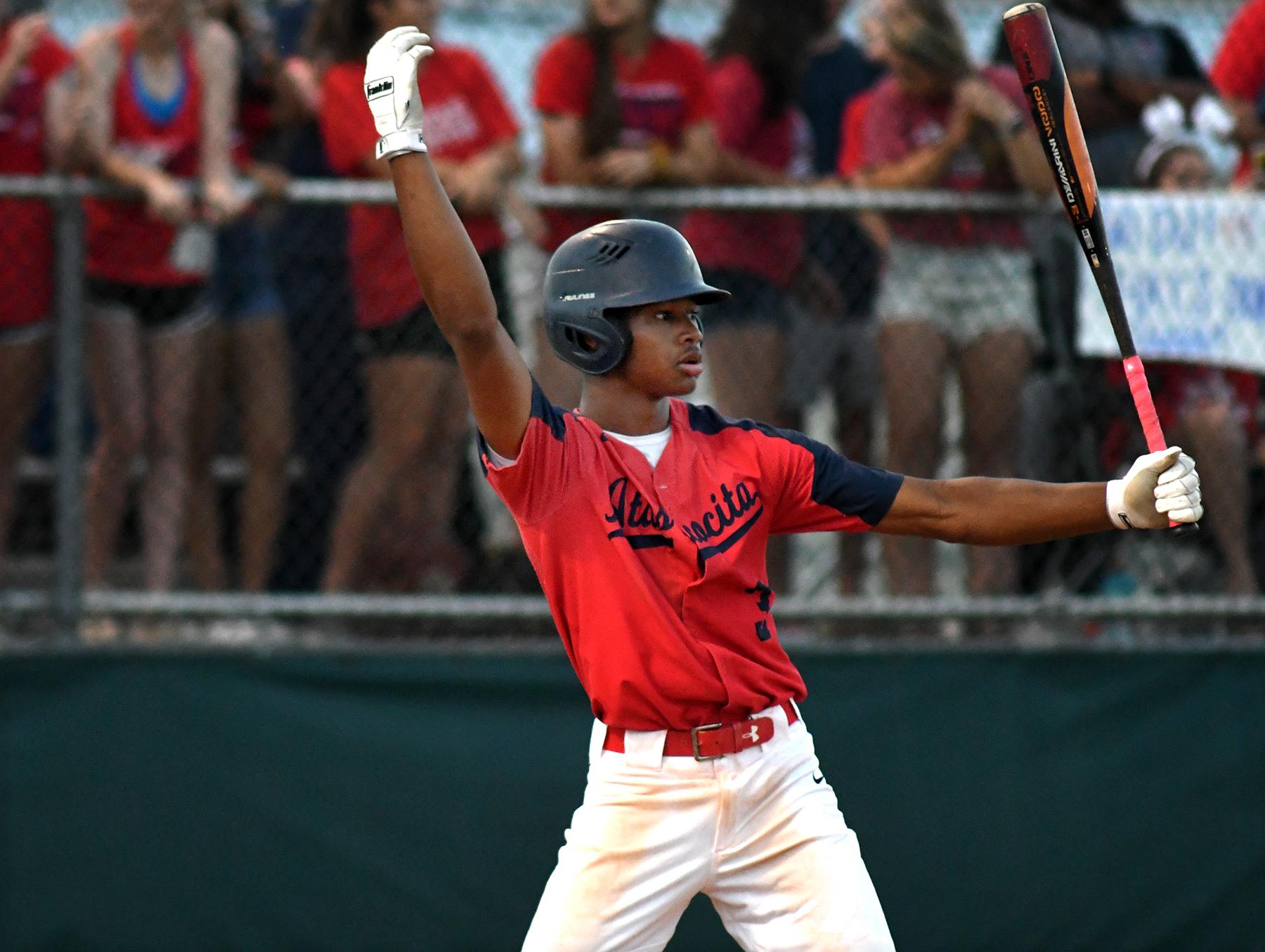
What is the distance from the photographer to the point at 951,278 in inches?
240

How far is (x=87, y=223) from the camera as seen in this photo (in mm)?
5906

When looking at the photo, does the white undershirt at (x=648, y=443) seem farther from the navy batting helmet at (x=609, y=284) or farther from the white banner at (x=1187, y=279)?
the white banner at (x=1187, y=279)

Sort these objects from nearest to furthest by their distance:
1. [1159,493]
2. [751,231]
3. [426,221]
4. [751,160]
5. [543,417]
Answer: [426,221]
[1159,493]
[543,417]
[751,231]
[751,160]

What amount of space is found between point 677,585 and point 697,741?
0.35 metres

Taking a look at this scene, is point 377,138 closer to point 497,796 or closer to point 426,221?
point 497,796

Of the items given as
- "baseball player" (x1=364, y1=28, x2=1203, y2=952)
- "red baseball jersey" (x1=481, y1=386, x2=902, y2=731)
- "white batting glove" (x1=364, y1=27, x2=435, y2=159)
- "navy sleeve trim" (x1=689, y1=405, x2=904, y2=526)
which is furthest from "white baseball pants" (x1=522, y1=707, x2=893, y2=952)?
"white batting glove" (x1=364, y1=27, x2=435, y2=159)

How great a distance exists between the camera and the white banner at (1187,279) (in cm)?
608

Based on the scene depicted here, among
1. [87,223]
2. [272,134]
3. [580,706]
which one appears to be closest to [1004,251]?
[580,706]

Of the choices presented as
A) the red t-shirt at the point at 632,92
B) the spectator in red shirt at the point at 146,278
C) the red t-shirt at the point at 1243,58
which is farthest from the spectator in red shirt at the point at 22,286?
the red t-shirt at the point at 1243,58

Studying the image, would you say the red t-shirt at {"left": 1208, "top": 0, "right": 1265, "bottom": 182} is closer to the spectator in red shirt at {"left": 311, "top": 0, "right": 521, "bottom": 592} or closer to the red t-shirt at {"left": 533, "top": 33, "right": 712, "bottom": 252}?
the red t-shirt at {"left": 533, "top": 33, "right": 712, "bottom": 252}

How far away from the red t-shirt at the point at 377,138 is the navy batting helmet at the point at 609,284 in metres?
1.95

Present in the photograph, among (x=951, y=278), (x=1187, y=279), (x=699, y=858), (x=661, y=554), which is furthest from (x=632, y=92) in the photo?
(x=699, y=858)

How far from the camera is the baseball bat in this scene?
152 inches

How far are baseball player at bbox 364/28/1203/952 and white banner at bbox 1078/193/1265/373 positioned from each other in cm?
231
